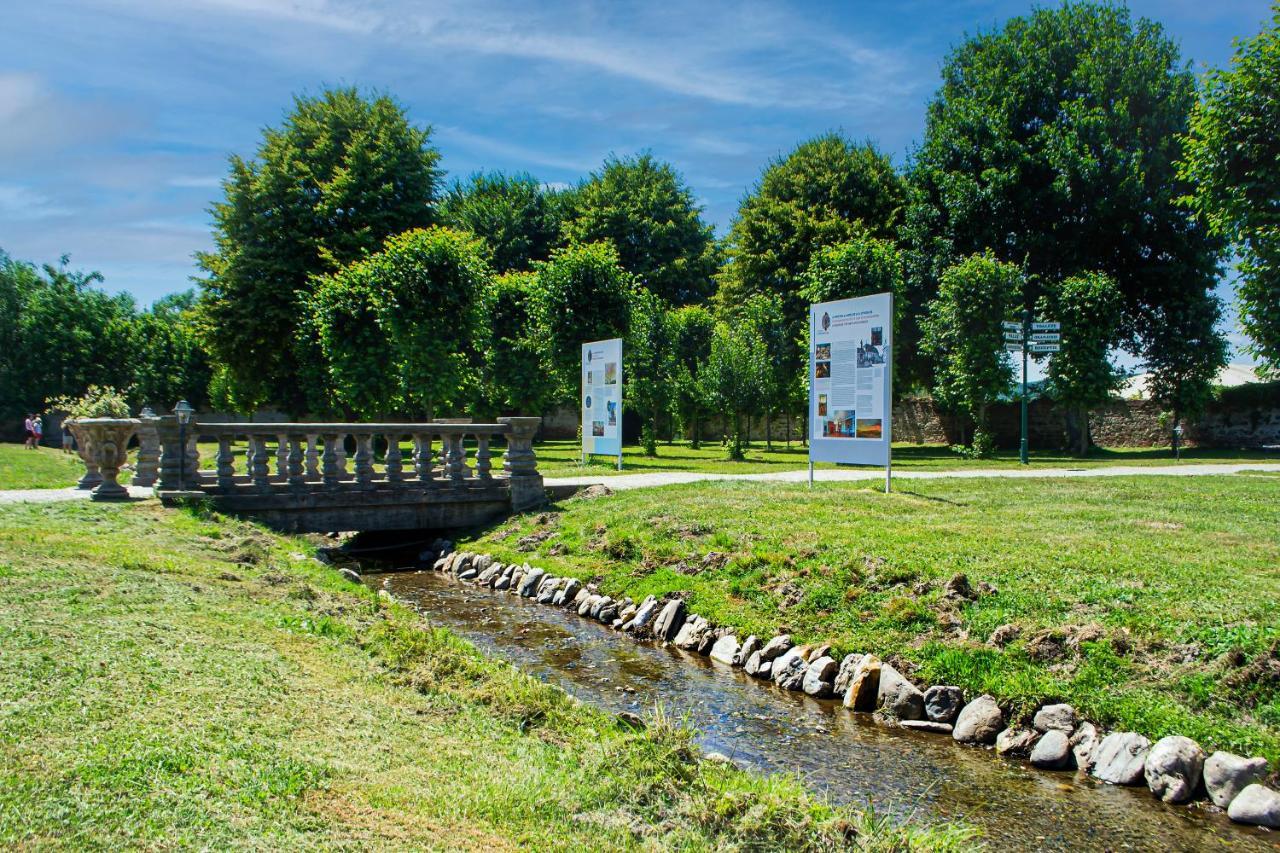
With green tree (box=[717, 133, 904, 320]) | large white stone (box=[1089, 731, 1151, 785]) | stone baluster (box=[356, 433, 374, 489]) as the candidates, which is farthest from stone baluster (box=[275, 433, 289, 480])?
green tree (box=[717, 133, 904, 320])

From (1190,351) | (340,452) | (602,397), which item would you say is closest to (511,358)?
(602,397)

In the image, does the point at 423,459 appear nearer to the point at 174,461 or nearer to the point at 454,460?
the point at 454,460

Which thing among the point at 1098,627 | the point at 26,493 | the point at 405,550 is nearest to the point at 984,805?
the point at 1098,627

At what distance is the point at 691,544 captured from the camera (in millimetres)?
13109

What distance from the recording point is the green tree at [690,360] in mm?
38375

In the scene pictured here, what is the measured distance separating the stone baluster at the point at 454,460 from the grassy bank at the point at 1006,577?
1522mm

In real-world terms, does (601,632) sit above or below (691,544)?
below

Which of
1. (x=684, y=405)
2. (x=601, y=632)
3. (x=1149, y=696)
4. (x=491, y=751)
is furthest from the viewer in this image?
(x=684, y=405)

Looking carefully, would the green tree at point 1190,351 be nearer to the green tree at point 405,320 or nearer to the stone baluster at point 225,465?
the green tree at point 405,320

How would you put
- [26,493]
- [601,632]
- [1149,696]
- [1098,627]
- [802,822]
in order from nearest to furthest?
[802,822]
[1149,696]
[1098,627]
[601,632]
[26,493]

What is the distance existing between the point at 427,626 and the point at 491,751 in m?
4.24

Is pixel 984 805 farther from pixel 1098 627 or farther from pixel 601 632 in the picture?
pixel 601 632

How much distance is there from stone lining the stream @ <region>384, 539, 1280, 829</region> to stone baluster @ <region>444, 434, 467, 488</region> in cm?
602

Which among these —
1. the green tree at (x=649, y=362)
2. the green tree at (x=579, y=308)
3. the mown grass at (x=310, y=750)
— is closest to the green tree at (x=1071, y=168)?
the green tree at (x=649, y=362)
